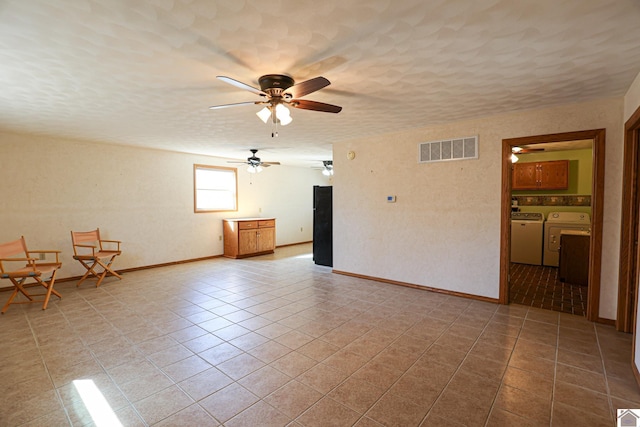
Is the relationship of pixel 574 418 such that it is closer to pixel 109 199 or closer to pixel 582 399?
pixel 582 399

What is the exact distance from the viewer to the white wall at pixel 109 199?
461 cm

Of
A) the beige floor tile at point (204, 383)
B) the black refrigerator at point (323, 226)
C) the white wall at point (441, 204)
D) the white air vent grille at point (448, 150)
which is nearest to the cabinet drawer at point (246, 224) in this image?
the black refrigerator at point (323, 226)

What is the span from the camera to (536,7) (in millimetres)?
1615

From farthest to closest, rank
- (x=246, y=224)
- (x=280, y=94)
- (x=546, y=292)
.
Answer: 1. (x=246, y=224)
2. (x=546, y=292)
3. (x=280, y=94)

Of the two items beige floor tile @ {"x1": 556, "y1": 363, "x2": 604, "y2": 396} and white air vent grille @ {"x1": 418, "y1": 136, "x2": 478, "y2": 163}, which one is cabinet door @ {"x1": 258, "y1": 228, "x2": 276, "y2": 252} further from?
beige floor tile @ {"x1": 556, "y1": 363, "x2": 604, "y2": 396}

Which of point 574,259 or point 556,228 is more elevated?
point 556,228

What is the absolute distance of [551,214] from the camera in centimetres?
596

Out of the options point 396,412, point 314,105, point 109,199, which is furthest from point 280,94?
point 109,199

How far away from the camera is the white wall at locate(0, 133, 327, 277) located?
461 cm

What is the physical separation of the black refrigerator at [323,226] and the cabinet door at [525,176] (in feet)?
13.4

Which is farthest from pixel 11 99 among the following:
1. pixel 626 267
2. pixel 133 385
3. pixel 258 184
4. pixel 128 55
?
pixel 626 267

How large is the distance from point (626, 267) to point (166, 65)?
15.2 feet

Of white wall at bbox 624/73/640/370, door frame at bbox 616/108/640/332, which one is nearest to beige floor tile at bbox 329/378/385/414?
white wall at bbox 624/73/640/370

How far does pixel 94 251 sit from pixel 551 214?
28.4 ft
